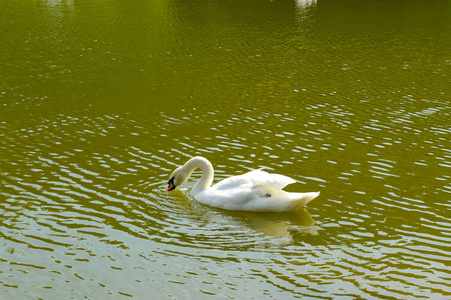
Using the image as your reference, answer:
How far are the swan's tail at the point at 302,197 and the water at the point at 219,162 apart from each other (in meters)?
0.30

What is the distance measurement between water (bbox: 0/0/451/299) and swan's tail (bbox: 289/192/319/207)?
0.30 m

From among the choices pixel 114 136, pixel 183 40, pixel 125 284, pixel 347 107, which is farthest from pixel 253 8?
pixel 125 284

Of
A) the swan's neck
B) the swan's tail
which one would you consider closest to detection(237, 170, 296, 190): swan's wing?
the swan's tail

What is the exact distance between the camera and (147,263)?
10.1 metres

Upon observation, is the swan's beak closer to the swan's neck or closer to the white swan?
the swan's neck

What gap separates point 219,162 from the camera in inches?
595

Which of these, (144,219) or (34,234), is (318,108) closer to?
(144,219)

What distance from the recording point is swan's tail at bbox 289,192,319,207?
12.0 metres

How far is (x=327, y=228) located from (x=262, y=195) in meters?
1.35

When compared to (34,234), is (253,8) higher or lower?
higher

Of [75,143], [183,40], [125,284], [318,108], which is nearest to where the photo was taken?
[125,284]

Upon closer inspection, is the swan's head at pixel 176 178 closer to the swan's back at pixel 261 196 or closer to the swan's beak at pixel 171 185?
the swan's beak at pixel 171 185

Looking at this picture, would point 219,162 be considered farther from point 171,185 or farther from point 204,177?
point 171,185

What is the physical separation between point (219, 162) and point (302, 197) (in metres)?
3.52
